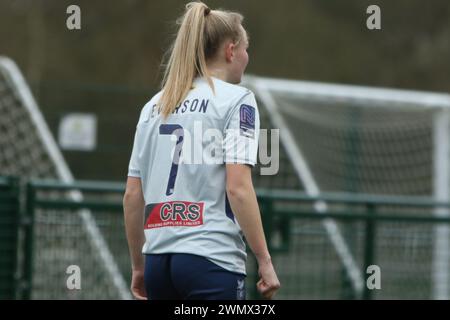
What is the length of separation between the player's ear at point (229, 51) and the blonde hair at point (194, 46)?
0.02 m

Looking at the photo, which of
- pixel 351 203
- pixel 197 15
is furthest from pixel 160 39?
pixel 197 15

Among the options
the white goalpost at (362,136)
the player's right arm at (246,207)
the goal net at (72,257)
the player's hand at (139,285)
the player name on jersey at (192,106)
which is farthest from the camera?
the white goalpost at (362,136)

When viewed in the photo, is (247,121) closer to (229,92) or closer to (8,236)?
(229,92)

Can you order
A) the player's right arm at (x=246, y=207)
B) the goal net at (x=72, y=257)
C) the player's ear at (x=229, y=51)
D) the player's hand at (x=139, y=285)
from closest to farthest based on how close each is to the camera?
the player's right arm at (x=246, y=207), the player's ear at (x=229, y=51), the player's hand at (x=139, y=285), the goal net at (x=72, y=257)

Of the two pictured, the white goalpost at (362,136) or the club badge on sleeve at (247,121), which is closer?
the club badge on sleeve at (247,121)

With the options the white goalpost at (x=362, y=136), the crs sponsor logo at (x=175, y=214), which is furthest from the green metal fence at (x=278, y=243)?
the white goalpost at (x=362, y=136)

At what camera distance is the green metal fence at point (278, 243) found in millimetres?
7109

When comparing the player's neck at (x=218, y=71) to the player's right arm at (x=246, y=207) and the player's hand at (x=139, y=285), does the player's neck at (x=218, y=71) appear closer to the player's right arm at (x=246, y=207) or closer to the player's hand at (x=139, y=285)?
the player's right arm at (x=246, y=207)

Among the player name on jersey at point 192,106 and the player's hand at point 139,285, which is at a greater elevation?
the player name on jersey at point 192,106

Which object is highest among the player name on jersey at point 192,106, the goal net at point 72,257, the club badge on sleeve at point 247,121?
the player name on jersey at point 192,106

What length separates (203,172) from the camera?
14.0ft

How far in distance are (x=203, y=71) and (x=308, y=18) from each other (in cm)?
1890

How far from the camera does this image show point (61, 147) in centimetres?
1174

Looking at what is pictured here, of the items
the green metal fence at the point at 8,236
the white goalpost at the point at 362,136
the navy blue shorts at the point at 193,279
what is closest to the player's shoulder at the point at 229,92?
the navy blue shorts at the point at 193,279
